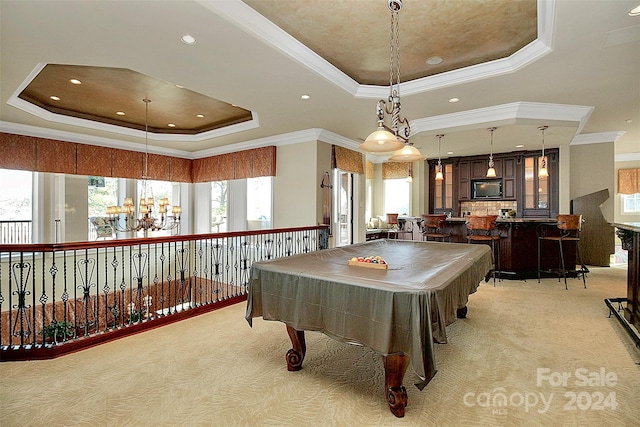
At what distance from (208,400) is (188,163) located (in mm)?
7259

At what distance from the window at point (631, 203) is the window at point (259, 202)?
1019 centimetres

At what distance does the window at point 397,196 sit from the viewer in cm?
964

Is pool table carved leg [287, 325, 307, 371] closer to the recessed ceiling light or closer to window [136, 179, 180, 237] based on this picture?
the recessed ceiling light

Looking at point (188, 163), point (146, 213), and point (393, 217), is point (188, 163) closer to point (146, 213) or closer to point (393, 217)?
point (146, 213)

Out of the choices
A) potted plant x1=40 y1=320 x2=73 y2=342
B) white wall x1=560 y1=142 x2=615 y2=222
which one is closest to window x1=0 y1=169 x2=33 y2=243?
potted plant x1=40 y1=320 x2=73 y2=342

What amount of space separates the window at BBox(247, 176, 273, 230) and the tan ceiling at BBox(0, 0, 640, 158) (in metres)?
1.49

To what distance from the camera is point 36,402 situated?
6.68ft

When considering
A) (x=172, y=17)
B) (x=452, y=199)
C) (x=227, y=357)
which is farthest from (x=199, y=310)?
(x=452, y=199)

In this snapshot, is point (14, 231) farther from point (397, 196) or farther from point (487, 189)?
point (487, 189)

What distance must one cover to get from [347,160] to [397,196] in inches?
140

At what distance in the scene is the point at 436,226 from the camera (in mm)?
5836

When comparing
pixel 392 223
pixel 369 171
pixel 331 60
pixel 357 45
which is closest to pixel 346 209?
pixel 392 223

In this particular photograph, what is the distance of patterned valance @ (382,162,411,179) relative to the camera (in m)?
9.48

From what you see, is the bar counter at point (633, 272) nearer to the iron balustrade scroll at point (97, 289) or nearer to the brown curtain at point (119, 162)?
the iron balustrade scroll at point (97, 289)
